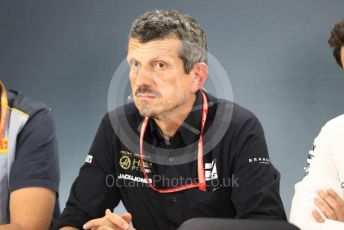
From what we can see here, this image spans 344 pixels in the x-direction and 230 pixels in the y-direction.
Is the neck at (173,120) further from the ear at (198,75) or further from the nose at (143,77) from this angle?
the nose at (143,77)

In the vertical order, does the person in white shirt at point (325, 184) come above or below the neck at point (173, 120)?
below

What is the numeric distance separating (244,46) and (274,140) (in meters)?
0.60

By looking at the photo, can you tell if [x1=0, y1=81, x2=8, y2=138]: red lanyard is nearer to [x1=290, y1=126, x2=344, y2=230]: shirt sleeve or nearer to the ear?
the ear

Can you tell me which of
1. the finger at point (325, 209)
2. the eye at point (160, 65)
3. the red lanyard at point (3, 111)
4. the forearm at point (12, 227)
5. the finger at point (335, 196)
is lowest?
the forearm at point (12, 227)

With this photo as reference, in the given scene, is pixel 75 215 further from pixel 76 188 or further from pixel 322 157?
pixel 322 157

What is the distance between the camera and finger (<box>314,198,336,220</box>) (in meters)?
1.87

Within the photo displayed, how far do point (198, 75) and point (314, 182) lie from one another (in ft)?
1.97

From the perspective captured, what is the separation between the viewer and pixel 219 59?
326 centimetres

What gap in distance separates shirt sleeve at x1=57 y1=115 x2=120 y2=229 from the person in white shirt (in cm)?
70

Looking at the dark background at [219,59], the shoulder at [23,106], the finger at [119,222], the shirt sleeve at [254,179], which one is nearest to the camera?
the finger at [119,222]

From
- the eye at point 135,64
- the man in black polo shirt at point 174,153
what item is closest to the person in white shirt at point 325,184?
the man in black polo shirt at point 174,153

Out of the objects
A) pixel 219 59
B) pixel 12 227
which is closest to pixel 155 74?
pixel 12 227

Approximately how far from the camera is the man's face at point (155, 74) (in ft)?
6.41

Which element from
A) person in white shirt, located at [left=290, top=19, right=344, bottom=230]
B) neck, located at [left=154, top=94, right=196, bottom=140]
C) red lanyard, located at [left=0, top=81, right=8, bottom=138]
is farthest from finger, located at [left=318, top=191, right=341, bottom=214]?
red lanyard, located at [left=0, top=81, right=8, bottom=138]
